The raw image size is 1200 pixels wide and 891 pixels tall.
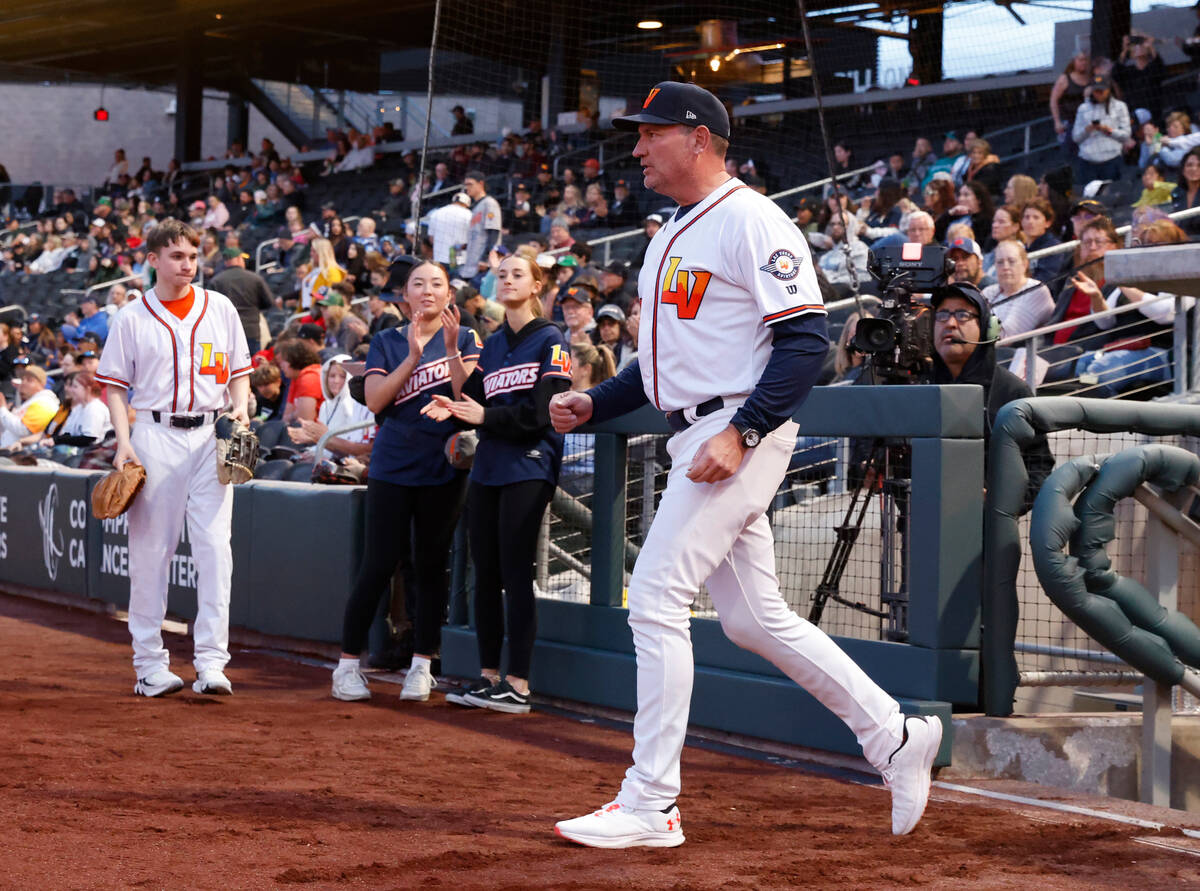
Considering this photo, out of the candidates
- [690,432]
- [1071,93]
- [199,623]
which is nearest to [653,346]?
[690,432]

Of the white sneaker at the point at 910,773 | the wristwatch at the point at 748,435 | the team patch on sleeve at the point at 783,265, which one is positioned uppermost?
the team patch on sleeve at the point at 783,265

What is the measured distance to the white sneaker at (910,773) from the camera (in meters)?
3.78

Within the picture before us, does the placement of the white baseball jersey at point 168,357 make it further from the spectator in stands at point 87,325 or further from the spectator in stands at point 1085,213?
the spectator in stands at point 87,325

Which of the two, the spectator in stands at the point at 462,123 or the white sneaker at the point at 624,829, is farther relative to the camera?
the spectator in stands at the point at 462,123

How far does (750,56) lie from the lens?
21.2 m

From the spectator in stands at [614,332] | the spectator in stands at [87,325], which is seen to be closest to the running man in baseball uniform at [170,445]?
the spectator in stands at [614,332]

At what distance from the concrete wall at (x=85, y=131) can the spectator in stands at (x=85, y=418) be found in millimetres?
22149

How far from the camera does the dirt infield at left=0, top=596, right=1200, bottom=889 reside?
133 inches

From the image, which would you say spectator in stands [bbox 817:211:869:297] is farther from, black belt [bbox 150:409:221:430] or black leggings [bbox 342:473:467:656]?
black belt [bbox 150:409:221:430]

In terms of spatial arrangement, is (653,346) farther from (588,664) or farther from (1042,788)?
(588,664)

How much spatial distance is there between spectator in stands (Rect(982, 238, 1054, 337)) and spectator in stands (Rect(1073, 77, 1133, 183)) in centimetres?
469

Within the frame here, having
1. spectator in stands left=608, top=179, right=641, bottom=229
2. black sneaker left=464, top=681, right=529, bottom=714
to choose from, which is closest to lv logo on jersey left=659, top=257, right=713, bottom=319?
black sneaker left=464, top=681, right=529, bottom=714

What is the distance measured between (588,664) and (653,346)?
244cm

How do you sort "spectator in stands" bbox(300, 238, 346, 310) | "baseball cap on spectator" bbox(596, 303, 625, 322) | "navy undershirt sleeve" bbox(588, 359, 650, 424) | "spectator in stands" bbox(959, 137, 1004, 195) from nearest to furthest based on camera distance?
"navy undershirt sleeve" bbox(588, 359, 650, 424), "baseball cap on spectator" bbox(596, 303, 625, 322), "spectator in stands" bbox(959, 137, 1004, 195), "spectator in stands" bbox(300, 238, 346, 310)
